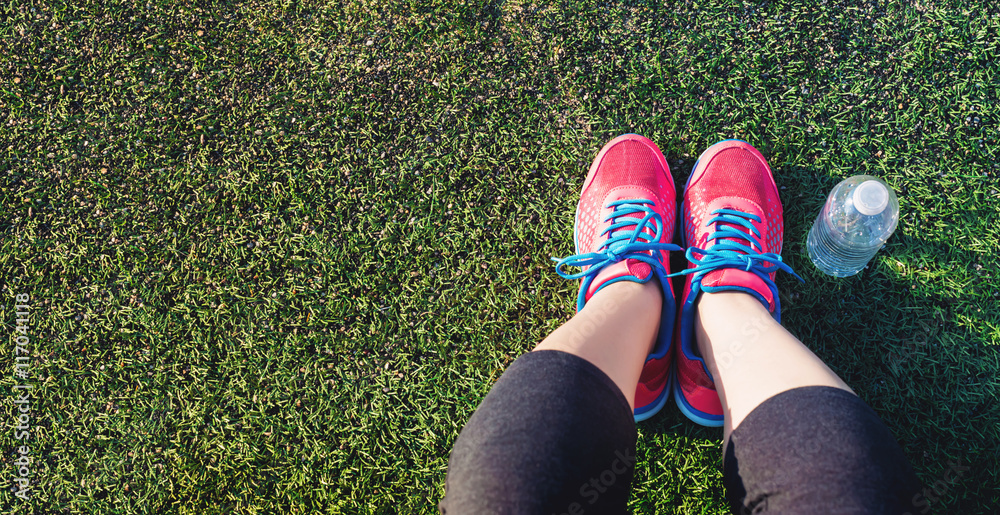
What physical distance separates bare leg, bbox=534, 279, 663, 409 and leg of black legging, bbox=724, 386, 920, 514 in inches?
14.1

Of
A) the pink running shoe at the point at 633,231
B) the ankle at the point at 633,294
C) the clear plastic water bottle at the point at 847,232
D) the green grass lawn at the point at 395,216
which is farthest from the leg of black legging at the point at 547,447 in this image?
the clear plastic water bottle at the point at 847,232

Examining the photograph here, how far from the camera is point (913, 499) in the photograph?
1.22m

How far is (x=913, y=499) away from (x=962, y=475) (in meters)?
1.19

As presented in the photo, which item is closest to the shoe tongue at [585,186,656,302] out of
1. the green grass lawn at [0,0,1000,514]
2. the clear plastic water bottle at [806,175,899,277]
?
the green grass lawn at [0,0,1000,514]

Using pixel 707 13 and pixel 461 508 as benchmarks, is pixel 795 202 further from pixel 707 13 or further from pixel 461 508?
pixel 461 508

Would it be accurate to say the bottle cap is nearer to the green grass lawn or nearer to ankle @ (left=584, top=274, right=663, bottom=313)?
the green grass lawn

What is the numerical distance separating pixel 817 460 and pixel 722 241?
41.2 inches

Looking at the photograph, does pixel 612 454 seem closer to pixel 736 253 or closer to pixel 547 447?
pixel 547 447

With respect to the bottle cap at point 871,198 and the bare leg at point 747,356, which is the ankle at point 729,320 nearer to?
the bare leg at point 747,356

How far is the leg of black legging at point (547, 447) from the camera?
48.4 inches

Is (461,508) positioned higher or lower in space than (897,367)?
higher

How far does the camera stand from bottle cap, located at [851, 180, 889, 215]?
187cm

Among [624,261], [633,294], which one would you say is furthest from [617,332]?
[624,261]

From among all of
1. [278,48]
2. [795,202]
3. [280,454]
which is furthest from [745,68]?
[280,454]
